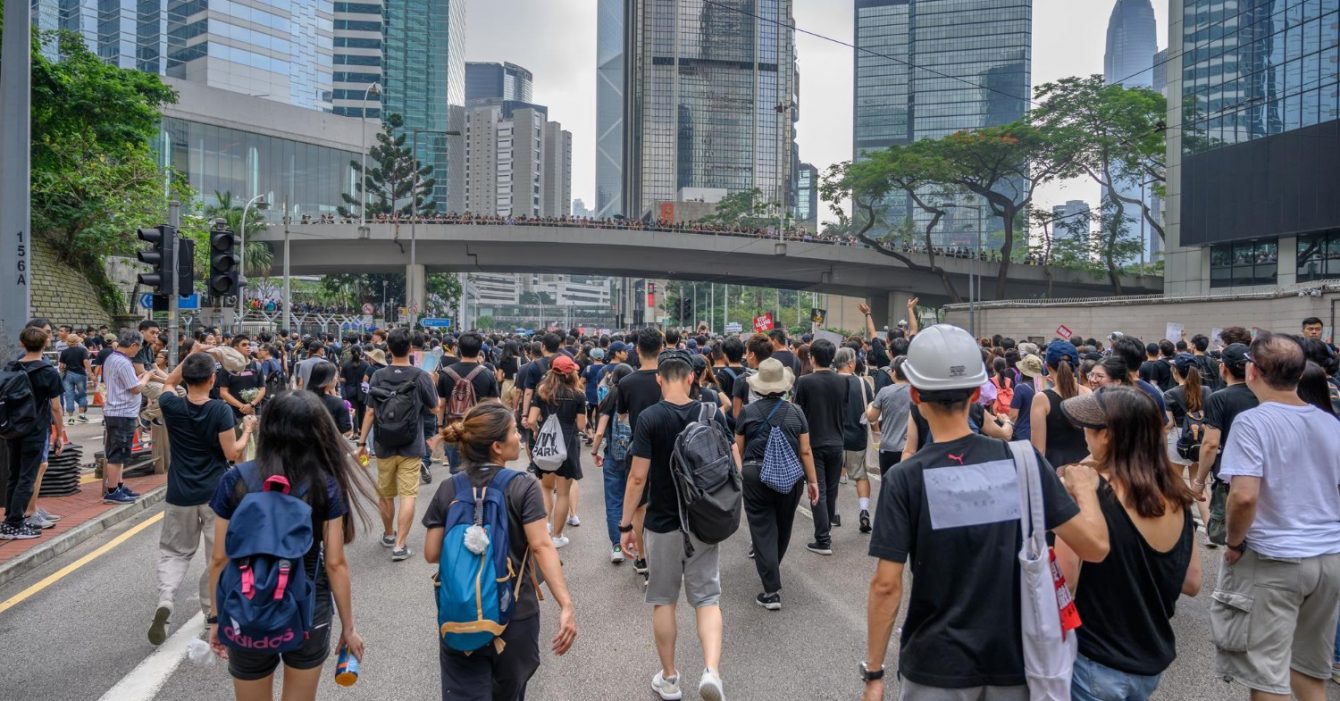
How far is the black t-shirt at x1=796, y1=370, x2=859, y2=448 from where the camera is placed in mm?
7051

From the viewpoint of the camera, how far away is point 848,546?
24.6 ft

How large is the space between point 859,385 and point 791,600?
3.09 meters

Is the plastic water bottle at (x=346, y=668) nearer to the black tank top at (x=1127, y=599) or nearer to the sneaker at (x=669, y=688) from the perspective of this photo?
the sneaker at (x=669, y=688)

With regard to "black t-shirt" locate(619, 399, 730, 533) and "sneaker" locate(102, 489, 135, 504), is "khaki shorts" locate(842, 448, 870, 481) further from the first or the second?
"sneaker" locate(102, 489, 135, 504)

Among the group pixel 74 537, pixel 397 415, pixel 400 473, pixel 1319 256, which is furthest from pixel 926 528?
pixel 1319 256

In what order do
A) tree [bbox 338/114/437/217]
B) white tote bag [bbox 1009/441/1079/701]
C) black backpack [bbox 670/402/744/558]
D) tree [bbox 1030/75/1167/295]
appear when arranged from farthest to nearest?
tree [bbox 338/114/437/217] < tree [bbox 1030/75/1167/295] < black backpack [bbox 670/402/744/558] < white tote bag [bbox 1009/441/1079/701]

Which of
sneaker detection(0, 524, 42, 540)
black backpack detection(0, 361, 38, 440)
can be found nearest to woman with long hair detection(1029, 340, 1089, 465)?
black backpack detection(0, 361, 38, 440)

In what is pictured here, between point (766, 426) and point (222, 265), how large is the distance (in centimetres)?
837

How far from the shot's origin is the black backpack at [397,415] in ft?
23.1

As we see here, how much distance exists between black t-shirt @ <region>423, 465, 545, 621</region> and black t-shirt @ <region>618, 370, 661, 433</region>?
3.24 m

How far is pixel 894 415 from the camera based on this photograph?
7.20 meters

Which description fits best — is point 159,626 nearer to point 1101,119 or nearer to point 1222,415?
point 1222,415

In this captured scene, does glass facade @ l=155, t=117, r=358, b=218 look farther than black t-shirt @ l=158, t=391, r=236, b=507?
Yes

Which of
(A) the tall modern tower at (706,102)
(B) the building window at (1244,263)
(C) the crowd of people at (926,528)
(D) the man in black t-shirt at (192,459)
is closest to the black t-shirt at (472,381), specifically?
(C) the crowd of people at (926,528)
